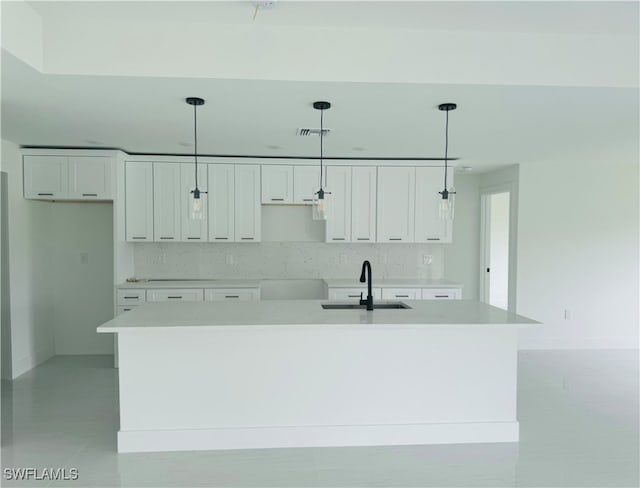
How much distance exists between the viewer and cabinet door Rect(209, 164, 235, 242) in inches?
201

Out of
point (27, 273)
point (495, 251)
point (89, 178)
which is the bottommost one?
point (27, 273)

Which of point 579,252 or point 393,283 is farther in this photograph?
point 579,252

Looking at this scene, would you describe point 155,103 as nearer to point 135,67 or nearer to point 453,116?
point 135,67

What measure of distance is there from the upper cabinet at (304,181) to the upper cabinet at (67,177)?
200 centimetres

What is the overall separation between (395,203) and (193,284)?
2.53 m

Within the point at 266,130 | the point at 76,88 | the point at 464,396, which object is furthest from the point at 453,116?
the point at 76,88

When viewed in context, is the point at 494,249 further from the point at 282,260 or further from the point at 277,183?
the point at 277,183

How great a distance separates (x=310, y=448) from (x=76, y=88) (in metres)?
2.74

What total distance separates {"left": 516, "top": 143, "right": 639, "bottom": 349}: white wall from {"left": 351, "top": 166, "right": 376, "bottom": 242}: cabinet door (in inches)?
72.9

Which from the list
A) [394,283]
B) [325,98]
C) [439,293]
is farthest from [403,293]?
[325,98]

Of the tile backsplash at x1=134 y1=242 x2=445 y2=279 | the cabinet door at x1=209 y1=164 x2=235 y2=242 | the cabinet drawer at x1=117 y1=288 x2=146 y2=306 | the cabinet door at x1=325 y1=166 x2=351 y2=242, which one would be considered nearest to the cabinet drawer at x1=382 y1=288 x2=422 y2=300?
the tile backsplash at x1=134 y1=242 x2=445 y2=279

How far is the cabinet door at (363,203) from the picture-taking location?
526cm

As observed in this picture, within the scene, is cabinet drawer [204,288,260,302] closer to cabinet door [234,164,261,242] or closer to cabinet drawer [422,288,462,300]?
cabinet door [234,164,261,242]

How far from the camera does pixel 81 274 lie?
5094 mm
